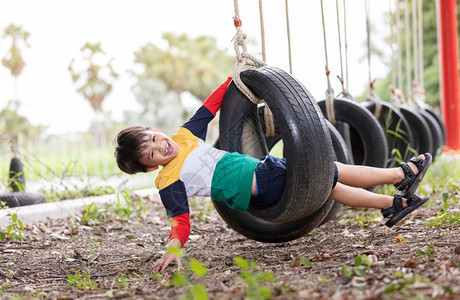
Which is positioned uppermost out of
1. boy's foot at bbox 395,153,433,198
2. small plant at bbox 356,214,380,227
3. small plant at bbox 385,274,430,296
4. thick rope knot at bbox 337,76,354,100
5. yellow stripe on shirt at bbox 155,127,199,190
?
thick rope knot at bbox 337,76,354,100

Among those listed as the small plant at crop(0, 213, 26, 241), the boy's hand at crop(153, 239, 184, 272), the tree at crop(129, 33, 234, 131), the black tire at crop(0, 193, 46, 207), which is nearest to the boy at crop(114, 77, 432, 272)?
the boy's hand at crop(153, 239, 184, 272)

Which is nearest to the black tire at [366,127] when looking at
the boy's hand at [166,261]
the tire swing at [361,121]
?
the tire swing at [361,121]

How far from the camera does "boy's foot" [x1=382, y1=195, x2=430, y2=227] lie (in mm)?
2926

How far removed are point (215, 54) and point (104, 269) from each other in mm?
34610

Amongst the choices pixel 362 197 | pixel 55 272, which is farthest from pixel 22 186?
pixel 362 197

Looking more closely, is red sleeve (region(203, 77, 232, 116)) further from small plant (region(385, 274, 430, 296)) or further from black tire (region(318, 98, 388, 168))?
small plant (region(385, 274, 430, 296))

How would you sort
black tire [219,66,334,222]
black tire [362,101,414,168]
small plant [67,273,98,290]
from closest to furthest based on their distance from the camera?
small plant [67,273,98,290], black tire [219,66,334,222], black tire [362,101,414,168]

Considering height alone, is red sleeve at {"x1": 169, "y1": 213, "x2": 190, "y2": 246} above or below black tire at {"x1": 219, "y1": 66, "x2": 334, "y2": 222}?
below

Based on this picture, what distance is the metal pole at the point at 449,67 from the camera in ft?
29.6

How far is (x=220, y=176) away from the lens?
2.85 metres

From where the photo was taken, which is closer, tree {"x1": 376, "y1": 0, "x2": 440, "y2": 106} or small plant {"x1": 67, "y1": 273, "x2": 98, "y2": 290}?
small plant {"x1": 67, "y1": 273, "x2": 98, "y2": 290}

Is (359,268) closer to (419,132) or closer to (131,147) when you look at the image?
(131,147)

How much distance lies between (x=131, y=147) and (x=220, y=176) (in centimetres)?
53

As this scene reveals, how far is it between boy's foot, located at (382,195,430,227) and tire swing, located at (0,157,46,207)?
3008 millimetres
